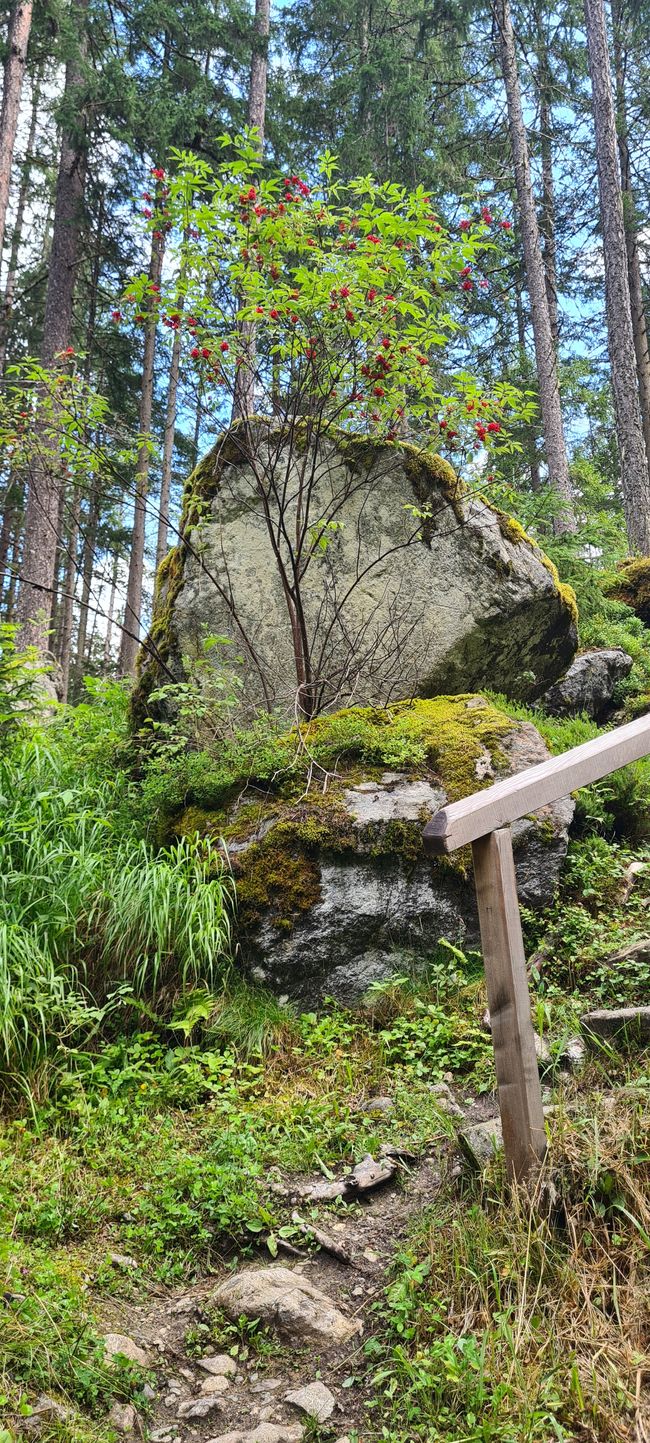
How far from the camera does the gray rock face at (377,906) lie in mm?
4324

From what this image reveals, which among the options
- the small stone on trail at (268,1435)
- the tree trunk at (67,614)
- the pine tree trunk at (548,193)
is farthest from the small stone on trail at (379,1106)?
the pine tree trunk at (548,193)

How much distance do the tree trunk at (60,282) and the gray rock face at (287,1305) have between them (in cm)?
888

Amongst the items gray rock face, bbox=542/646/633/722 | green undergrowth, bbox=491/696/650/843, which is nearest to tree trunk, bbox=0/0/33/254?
gray rock face, bbox=542/646/633/722

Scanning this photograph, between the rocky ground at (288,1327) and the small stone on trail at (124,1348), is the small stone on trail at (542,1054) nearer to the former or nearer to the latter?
the rocky ground at (288,1327)

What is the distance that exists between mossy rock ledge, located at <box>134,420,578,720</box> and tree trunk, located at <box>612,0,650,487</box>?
405 inches

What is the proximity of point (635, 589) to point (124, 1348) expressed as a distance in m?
9.13

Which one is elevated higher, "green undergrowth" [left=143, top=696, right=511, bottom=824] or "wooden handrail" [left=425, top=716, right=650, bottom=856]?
"green undergrowth" [left=143, top=696, right=511, bottom=824]

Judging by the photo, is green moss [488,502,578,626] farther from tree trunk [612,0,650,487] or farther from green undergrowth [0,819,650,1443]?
tree trunk [612,0,650,487]

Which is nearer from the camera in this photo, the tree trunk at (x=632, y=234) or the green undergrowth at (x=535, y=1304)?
the green undergrowth at (x=535, y=1304)

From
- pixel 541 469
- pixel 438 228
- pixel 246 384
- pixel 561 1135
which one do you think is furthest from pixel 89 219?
pixel 561 1135

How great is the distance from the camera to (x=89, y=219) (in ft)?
39.7

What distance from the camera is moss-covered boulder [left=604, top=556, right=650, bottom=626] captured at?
31.4 feet

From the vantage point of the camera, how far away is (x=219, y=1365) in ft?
7.93

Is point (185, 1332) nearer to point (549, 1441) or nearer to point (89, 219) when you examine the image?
point (549, 1441)
